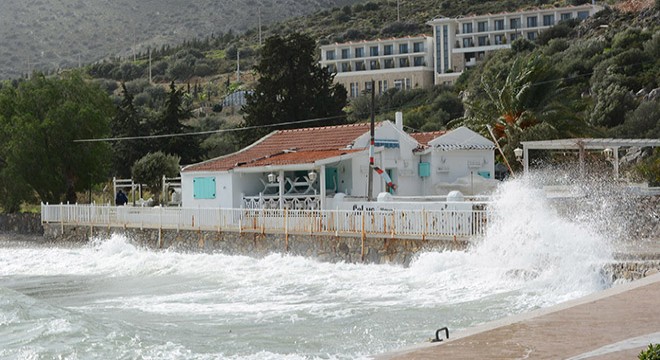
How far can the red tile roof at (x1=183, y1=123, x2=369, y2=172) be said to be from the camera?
117 feet

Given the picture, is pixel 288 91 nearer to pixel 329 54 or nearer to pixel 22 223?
pixel 22 223

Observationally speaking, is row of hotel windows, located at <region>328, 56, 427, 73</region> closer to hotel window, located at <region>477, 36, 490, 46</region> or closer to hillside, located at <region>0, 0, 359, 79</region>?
hotel window, located at <region>477, 36, 490, 46</region>

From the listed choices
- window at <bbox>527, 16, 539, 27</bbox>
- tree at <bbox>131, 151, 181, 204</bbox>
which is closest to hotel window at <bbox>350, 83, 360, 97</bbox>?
window at <bbox>527, 16, 539, 27</bbox>

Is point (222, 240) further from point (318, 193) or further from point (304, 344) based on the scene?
point (304, 344)

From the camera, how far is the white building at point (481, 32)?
98812 mm

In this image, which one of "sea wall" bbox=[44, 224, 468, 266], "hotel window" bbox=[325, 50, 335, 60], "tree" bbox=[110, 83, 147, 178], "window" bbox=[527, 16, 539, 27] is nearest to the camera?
"sea wall" bbox=[44, 224, 468, 266]

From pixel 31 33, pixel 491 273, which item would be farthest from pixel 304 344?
pixel 31 33

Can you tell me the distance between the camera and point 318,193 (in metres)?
35.1

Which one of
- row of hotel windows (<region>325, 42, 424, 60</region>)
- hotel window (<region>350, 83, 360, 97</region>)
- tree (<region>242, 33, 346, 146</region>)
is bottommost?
tree (<region>242, 33, 346, 146</region>)

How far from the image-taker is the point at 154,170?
50.1 metres

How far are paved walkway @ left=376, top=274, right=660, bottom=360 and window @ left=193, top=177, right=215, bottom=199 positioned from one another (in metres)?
24.2

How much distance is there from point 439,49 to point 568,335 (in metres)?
91.9

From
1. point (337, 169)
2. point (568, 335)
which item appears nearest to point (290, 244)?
point (337, 169)

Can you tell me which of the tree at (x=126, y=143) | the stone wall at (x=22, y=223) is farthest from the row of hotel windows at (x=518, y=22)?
the stone wall at (x=22, y=223)
